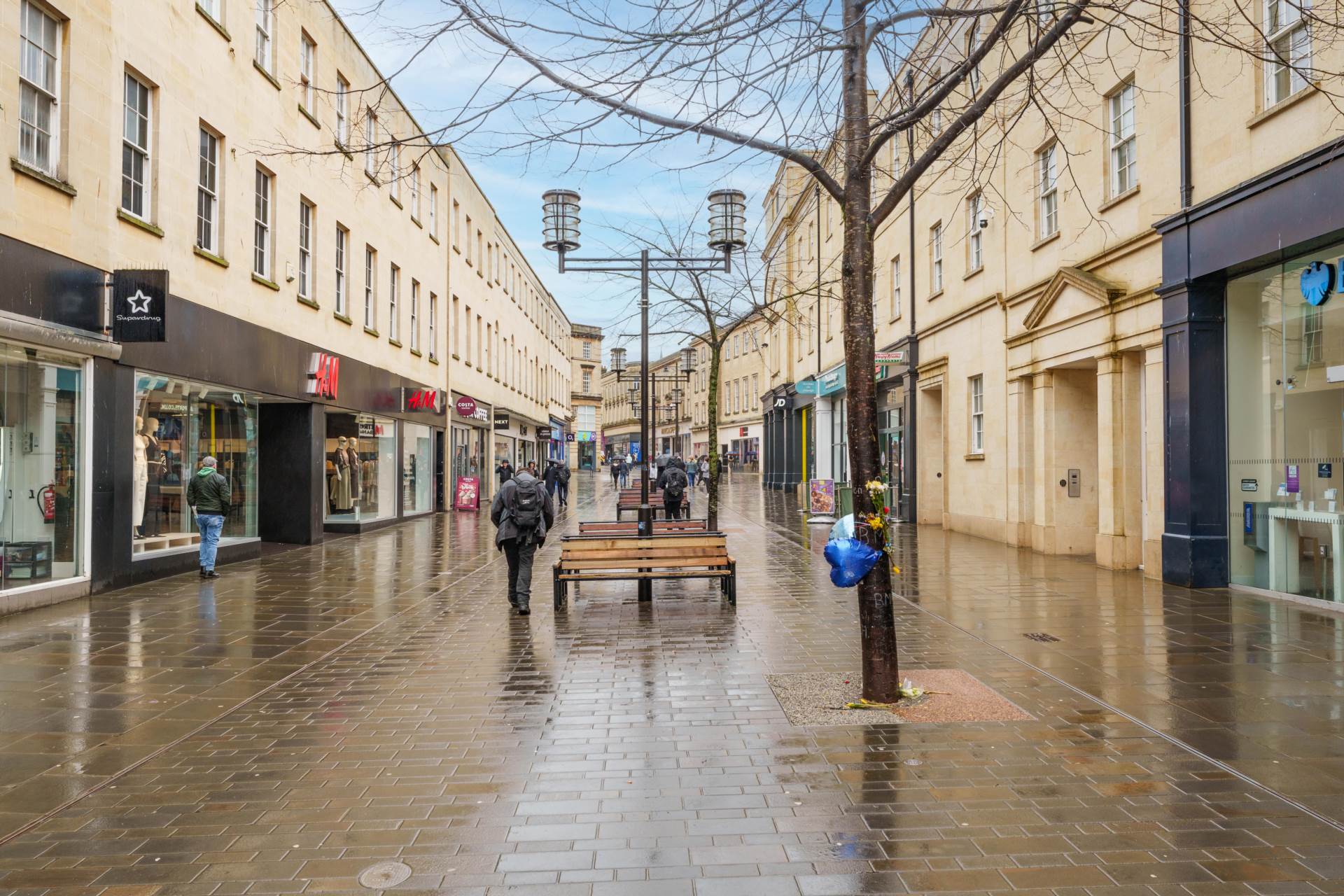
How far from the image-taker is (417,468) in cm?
2497

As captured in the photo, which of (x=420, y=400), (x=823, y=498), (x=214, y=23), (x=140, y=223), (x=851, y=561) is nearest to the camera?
(x=851, y=561)

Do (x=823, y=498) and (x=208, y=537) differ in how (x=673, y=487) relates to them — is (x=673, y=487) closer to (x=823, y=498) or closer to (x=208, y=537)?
(x=823, y=498)

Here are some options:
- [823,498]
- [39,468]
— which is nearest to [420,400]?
[823,498]

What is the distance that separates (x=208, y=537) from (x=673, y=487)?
31.5ft

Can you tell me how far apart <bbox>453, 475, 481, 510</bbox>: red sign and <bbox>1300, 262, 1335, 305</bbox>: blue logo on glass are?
2181cm

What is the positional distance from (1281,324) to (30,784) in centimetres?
1188

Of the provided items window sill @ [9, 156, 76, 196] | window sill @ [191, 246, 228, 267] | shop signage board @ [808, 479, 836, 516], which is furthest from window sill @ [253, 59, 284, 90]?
shop signage board @ [808, 479, 836, 516]

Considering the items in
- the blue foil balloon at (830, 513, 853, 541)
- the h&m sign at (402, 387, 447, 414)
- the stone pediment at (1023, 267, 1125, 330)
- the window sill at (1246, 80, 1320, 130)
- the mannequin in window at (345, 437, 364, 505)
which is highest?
the window sill at (1246, 80, 1320, 130)

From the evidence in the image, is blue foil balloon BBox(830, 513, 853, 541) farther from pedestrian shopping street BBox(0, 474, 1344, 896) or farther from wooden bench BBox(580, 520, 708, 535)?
wooden bench BBox(580, 520, 708, 535)

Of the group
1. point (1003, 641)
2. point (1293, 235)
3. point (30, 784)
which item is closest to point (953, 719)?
point (1003, 641)

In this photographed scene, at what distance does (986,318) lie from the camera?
59.1 feet

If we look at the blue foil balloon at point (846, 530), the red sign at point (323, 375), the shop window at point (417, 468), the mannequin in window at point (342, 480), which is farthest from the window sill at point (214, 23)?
the blue foil balloon at point (846, 530)

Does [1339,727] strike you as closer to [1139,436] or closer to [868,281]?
[868,281]

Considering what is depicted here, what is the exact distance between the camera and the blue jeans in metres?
12.7
